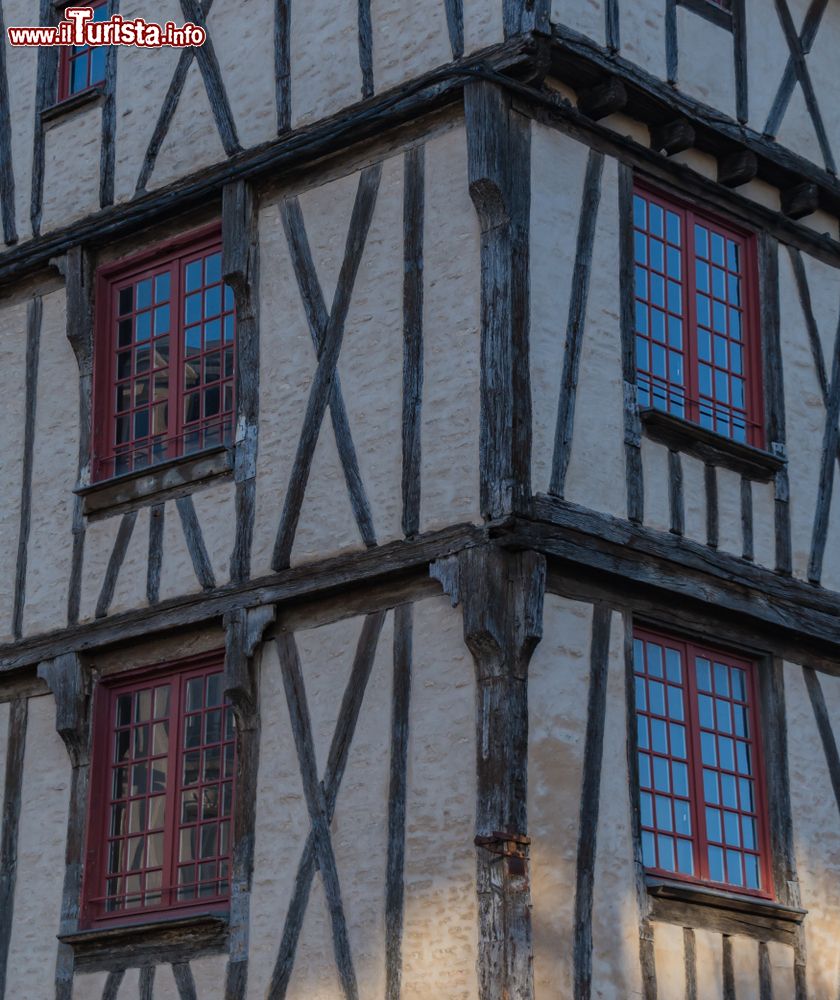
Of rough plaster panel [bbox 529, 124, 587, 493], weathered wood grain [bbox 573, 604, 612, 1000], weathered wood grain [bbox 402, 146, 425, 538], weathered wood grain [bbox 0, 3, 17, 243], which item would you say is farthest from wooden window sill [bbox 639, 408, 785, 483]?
weathered wood grain [bbox 0, 3, 17, 243]

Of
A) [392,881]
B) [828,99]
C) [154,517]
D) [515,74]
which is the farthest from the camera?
[828,99]

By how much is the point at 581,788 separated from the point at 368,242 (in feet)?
11.9

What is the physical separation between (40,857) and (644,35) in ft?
21.0

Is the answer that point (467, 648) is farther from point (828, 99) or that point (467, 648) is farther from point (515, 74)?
point (828, 99)

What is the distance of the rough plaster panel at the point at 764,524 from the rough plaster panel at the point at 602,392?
1198 millimetres

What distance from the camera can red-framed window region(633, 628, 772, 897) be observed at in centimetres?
1297

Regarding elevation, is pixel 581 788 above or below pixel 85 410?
below

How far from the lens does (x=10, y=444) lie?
15562mm

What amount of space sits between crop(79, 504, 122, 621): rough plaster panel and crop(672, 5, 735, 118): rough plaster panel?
15.2 feet

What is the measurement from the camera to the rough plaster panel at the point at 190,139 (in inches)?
590

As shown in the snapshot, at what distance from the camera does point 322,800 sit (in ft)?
42.3

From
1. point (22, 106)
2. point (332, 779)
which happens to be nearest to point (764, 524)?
point (332, 779)

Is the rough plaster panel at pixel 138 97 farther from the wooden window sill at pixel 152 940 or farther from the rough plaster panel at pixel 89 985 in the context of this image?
the rough plaster panel at pixel 89 985

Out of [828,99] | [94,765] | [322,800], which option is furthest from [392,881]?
[828,99]
